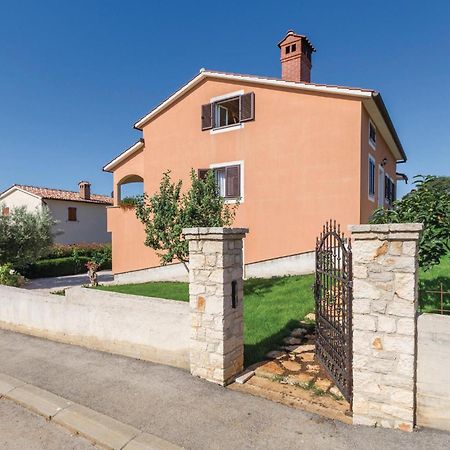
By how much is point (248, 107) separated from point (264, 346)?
401 inches

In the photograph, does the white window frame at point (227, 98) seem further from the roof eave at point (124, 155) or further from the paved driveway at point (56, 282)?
the paved driveway at point (56, 282)

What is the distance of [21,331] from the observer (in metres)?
7.36

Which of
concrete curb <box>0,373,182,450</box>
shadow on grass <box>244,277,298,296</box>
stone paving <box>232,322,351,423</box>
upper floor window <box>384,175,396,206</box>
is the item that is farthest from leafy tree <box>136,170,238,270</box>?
upper floor window <box>384,175,396,206</box>

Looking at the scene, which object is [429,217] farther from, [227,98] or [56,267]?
[56,267]

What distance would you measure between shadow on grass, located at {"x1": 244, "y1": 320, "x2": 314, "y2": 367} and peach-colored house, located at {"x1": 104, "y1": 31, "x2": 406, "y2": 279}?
545cm

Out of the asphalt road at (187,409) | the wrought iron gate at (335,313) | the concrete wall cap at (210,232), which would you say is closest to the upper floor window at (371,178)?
the wrought iron gate at (335,313)

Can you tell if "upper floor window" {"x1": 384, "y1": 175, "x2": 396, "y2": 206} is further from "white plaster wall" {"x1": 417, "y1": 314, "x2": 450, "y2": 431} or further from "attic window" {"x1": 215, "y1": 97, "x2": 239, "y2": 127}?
"white plaster wall" {"x1": 417, "y1": 314, "x2": 450, "y2": 431}

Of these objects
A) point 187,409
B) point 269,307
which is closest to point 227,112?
point 269,307

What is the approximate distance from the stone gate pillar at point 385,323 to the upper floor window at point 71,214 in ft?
92.8

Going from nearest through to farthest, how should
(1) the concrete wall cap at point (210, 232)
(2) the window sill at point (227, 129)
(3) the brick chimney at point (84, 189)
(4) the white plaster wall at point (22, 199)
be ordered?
(1) the concrete wall cap at point (210, 232) < (2) the window sill at point (227, 129) < (4) the white plaster wall at point (22, 199) < (3) the brick chimney at point (84, 189)

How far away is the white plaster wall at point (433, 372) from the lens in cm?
342

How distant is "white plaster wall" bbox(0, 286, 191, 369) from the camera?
5230 millimetres

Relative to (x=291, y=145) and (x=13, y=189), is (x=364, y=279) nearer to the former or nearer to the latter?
(x=291, y=145)

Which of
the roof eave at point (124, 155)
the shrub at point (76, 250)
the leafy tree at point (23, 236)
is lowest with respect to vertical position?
the shrub at point (76, 250)
